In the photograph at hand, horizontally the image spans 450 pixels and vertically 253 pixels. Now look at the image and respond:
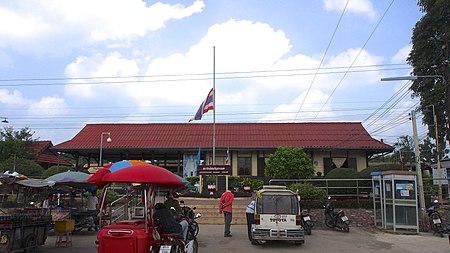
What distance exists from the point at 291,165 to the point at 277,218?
42.3 feet

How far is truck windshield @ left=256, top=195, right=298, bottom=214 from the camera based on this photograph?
491 inches

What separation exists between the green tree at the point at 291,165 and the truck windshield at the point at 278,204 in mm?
12083

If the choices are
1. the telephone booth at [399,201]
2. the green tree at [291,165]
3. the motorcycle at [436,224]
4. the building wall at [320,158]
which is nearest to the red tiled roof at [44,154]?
the building wall at [320,158]

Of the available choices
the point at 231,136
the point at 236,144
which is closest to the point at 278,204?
the point at 236,144

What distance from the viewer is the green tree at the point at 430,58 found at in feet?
82.4

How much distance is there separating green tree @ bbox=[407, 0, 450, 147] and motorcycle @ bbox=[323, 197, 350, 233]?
13378 millimetres

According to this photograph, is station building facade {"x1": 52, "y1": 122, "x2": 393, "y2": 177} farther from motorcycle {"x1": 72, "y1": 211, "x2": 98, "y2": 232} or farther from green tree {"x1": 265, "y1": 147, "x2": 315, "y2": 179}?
motorcycle {"x1": 72, "y1": 211, "x2": 98, "y2": 232}

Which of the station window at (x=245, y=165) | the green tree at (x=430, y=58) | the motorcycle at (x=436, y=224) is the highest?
the green tree at (x=430, y=58)

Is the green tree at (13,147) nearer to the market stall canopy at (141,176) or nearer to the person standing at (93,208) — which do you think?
the person standing at (93,208)

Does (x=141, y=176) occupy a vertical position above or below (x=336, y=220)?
above

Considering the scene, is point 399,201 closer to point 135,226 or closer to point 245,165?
point 135,226

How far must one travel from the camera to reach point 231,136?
1312 inches

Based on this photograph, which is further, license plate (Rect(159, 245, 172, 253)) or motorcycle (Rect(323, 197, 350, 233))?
motorcycle (Rect(323, 197, 350, 233))

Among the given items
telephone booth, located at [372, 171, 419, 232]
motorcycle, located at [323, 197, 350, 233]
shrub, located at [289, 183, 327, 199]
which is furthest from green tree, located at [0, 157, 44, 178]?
telephone booth, located at [372, 171, 419, 232]
